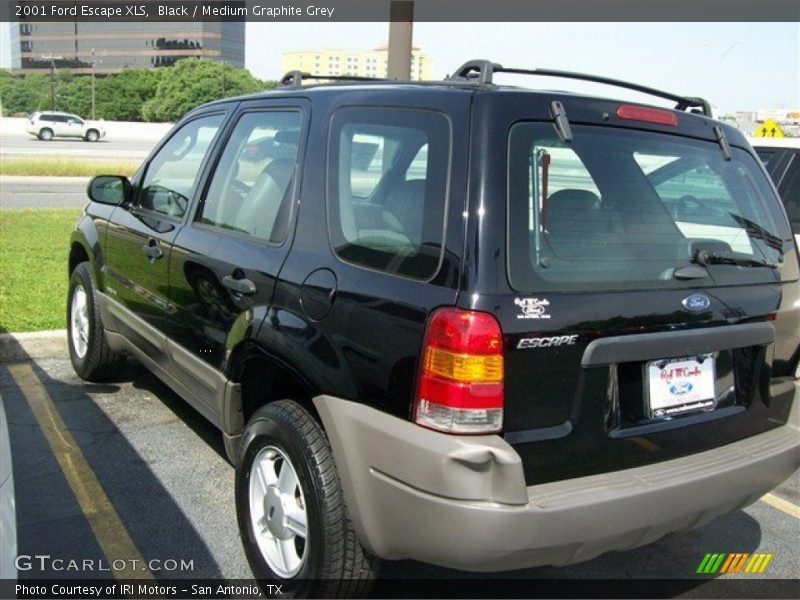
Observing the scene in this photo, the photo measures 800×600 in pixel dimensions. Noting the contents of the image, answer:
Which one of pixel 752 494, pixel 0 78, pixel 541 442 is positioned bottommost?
pixel 752 494

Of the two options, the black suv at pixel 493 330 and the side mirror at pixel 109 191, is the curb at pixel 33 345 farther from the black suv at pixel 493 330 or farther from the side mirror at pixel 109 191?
the black suv at pixel 493 330

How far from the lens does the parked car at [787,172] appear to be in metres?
5.95

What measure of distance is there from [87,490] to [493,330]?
2463mm

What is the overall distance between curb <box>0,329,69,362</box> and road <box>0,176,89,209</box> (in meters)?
10.3

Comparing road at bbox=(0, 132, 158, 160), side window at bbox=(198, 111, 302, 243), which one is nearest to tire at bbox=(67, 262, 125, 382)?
side window at bbox=(198, 111, 302, 243)

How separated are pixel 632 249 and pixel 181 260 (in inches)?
82.7

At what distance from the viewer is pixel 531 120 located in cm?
235

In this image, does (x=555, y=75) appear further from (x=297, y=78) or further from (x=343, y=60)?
(x=343, y=60)

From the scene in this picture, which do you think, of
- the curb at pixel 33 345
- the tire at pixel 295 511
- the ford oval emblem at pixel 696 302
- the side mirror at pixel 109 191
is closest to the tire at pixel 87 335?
the curb at pixel 33 345

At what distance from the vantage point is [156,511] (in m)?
3.47

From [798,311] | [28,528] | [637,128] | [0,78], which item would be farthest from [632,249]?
[0,78]

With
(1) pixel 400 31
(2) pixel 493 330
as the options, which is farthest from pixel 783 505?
(1) pixel 400 31

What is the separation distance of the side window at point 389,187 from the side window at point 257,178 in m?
0.32

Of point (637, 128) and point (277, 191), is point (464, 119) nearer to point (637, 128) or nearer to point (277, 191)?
point (637, 128)
